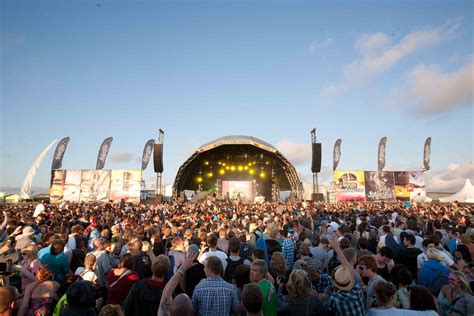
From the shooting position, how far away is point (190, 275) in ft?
12.9

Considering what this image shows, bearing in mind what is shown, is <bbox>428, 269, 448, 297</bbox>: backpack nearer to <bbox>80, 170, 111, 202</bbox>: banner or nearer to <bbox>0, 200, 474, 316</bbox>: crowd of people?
<bbox>0, 200, 474, 316</bbox>: crowd of people

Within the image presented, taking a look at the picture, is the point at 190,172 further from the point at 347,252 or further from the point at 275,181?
the point at 347,252

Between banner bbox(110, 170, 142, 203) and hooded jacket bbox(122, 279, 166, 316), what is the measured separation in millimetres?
34555

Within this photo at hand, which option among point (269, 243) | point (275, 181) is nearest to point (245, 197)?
point (275, 181)

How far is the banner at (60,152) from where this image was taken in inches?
1429

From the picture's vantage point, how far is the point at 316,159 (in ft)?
95.3

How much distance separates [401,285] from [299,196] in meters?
29.1

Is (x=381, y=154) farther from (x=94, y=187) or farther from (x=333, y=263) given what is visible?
(x=333, y=263)

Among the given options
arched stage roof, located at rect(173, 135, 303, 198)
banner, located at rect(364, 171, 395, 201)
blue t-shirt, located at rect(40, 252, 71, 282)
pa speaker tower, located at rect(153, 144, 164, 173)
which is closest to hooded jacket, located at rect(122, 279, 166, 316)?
blue t-shirt, located at rect(40, 252, 71, 282)

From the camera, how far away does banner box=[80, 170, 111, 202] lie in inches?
1389

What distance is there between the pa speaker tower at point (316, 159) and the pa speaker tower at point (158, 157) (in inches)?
618

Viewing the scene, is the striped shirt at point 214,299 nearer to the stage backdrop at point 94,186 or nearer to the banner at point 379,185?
the stage backdrop at point 94,186

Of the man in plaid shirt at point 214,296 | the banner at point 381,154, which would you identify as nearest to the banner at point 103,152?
the banner at point 381,154

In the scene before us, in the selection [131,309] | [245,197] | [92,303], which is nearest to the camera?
[92,303]
